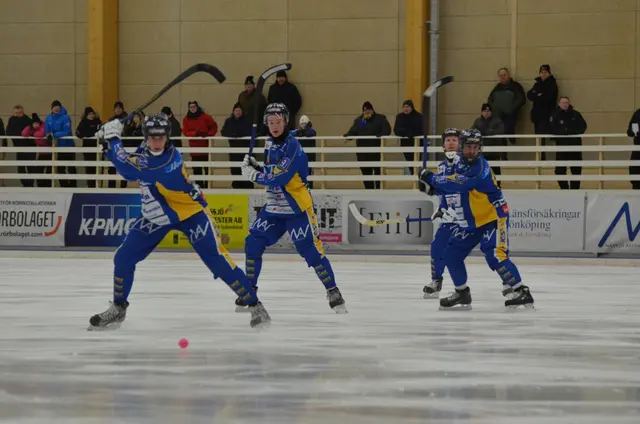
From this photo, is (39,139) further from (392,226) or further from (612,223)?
(612,223)

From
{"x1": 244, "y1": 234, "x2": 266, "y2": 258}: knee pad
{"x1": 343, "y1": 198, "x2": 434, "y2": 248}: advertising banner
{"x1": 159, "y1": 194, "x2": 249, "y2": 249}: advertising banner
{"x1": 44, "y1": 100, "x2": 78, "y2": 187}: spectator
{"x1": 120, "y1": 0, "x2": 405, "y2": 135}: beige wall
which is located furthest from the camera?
{"x1": 120, "y1": 0, "x2": 405, "y2": 135}: beige wall

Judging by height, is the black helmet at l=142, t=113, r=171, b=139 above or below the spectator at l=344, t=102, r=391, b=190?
below

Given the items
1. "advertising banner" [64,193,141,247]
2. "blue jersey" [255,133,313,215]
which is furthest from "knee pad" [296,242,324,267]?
"advertising banner" [64,193,141,247]

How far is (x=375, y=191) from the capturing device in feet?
69.8

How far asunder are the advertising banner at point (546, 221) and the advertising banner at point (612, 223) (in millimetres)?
147

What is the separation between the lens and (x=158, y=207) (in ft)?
31.5

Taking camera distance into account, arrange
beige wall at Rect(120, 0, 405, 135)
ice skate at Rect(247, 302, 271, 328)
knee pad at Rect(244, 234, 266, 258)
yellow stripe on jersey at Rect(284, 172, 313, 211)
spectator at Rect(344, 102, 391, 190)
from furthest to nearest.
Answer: beige wall at Rect(120, 0, 405, 135) < spectator at Rect(344, 102, 391, 190) < knee pad at Rect(244, 234, 266, 258) < yellow stripe on jersey at Rect(284, 172, 313, 211) < ice skate at Rect(247, 302, 271, 328)

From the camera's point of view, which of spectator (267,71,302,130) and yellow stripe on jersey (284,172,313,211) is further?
spectator (267,71,302,130)

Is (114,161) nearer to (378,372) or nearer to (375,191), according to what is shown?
(378,372)

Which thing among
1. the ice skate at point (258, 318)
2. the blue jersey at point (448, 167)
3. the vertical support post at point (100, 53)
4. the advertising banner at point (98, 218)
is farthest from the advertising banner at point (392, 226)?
the ice skate at point (258, 318)

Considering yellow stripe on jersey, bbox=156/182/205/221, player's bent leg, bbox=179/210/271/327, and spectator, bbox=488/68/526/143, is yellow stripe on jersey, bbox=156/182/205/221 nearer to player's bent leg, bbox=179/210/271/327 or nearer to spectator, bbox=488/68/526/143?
player's bent leg, bbox=179/210/271/327

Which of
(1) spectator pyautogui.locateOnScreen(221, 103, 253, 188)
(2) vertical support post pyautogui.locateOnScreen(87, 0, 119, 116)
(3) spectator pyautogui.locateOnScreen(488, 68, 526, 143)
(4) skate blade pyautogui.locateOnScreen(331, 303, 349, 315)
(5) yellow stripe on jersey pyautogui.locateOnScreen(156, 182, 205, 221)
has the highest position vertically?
(2) vertical support post pyautogui.locateOnScreen(87, 0, 119, 116)

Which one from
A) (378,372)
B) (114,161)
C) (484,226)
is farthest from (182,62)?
(378,372)

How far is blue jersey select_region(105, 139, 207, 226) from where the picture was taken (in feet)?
31.1
